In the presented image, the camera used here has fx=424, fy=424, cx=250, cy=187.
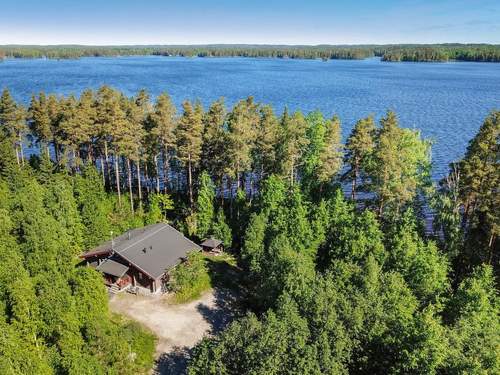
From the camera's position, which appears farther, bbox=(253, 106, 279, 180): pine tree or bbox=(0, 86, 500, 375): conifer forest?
bbox=(253, 106, 279, 180): pine tree

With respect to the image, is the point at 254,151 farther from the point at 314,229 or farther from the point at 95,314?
the point at 95,314

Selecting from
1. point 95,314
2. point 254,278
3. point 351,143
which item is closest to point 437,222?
Result: point 351,143

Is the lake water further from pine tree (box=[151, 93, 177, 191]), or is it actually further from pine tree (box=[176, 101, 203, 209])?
pine tree (box=[151, 93, 177, 191])

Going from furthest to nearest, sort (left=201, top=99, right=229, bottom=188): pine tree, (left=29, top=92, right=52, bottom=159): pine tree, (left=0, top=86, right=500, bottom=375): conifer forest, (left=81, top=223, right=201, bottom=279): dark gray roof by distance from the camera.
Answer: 1. (left=29, top=92, right=52, bottom=159): pine tree
2. (left=201, top=99, right=229, bottom=188): pine tree
3. (left=81, top=223, right=201, bottom=279): dark gray roof
4. (left=0, top=86, right=500, bottom=375): conifer forest

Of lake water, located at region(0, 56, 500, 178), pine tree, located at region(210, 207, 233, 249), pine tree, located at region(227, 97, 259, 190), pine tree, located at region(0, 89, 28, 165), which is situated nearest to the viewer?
pine tree, located at region(227, 97, 259, 190)

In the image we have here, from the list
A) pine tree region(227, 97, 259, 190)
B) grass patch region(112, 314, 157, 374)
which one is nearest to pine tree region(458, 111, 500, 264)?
pine tree region(227, 97, 259, 190)

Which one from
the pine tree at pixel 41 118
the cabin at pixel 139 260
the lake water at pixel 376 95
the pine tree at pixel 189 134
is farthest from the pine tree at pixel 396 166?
the pine tree at pixel 41 118

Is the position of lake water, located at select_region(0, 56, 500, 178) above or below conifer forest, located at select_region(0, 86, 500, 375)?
above
